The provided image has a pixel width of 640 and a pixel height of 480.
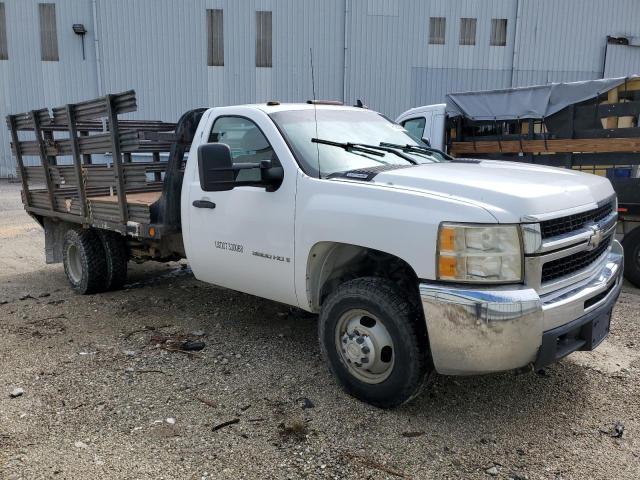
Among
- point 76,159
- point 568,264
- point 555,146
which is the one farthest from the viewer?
point 555,146

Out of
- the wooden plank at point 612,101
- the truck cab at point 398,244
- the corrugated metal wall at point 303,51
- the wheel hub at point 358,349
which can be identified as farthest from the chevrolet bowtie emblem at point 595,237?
the corrugated metal wall at point 303,51

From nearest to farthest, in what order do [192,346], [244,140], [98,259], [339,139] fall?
[339,139], [244,140], [192,346], [98,259]

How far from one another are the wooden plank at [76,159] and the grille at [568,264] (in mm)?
4681

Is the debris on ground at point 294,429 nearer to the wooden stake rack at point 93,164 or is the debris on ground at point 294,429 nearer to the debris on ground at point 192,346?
the debris on ground at point 192,346

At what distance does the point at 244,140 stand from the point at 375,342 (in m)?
1.96

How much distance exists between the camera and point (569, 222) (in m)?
3.07

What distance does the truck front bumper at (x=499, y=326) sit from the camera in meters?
2.76

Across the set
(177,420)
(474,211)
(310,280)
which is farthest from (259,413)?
(474,211)

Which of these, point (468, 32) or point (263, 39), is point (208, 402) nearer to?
point (263, 39)

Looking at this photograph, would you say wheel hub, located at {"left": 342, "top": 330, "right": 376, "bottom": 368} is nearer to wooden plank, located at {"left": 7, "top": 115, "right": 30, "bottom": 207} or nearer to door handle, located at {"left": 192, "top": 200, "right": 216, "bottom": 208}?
door handle, located at {"left": 192, "top": 200, "right": 216, "bottom": 208}

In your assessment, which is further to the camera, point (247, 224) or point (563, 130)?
point (563, 130)

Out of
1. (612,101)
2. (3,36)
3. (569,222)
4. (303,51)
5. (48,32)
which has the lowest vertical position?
(569,222)

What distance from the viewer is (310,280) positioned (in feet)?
12.1

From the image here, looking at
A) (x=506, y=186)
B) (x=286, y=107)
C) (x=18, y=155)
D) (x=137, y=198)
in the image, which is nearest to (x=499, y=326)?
(x=506, y=186)
